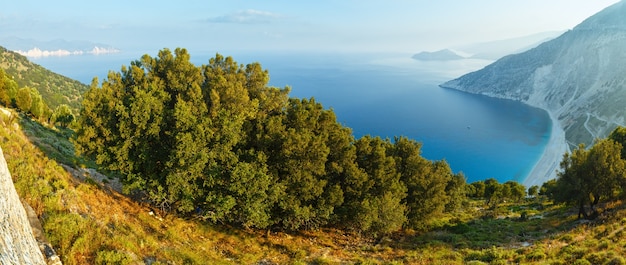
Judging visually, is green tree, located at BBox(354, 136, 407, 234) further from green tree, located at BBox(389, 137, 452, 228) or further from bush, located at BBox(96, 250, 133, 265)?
bush, located at BBox(96, 250, 133, 265)

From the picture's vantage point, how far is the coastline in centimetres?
10971

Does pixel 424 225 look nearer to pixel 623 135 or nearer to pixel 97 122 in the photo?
pixel 97 122

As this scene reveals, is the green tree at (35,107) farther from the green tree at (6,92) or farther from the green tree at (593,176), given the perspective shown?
the green tree at (593,176)

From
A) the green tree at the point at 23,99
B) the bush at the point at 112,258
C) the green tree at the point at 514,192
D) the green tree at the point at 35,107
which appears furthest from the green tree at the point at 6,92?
the green tree at the point at 514,192

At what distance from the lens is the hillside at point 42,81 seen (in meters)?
127

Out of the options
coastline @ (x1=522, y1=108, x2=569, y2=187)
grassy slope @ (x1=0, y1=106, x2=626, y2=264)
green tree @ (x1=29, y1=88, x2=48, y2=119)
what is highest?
green tree @ (x1=29, y1=88, x2=48, y2=119)

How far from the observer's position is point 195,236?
70.0 feet

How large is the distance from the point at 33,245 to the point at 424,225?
33352 mm

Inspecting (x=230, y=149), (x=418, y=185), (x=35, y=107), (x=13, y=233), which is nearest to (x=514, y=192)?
(x=418, y=185)

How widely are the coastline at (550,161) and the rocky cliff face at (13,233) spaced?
4545 inches

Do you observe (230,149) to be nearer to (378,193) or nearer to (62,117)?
(378,193)

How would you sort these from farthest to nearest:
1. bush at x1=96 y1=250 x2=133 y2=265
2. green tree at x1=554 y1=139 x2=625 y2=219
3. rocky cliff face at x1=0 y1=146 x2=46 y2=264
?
1. green tree at x1=554 y1=139 x2=625 y2=219
2. bush at x1=96 y1=250 x2=133 y2=265
3. rocky cliff face at x1=0 y1=146 x2=46 y2=264

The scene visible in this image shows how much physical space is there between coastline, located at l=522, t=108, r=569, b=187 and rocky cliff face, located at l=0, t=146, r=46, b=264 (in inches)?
4545

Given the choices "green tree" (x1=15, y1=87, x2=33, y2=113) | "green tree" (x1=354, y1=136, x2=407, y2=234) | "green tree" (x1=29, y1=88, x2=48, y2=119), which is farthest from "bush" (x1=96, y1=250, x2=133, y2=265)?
"green tree" (x1=29, y1=88, x2=48, y2=119)
